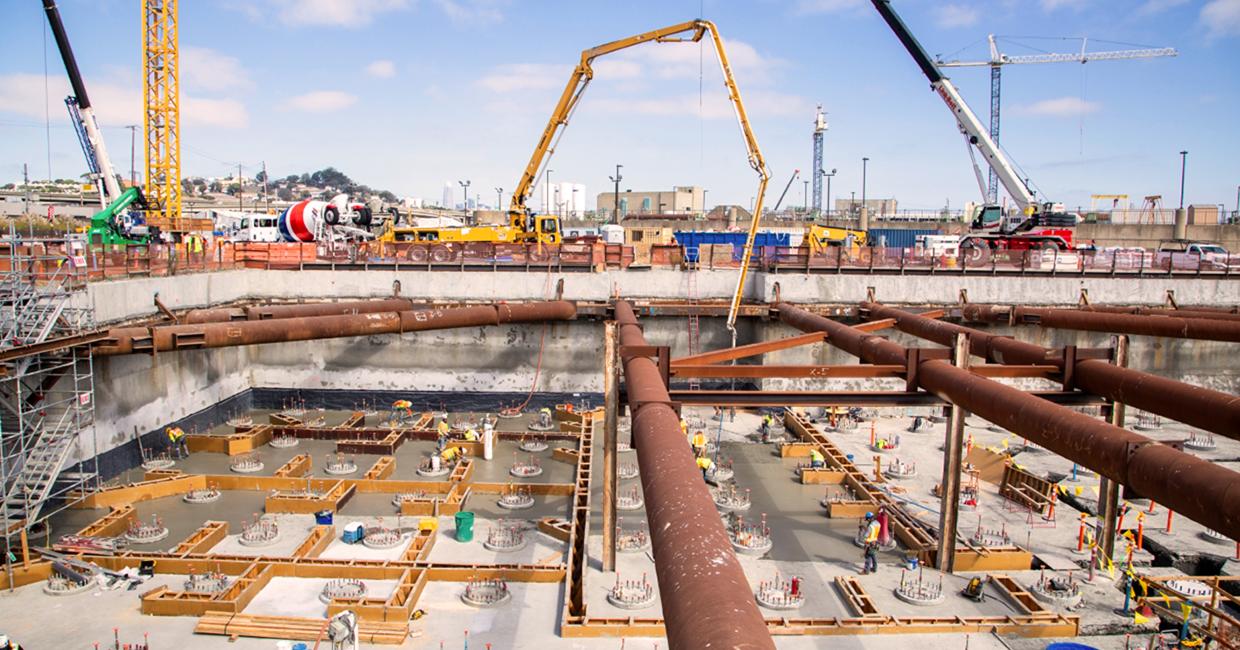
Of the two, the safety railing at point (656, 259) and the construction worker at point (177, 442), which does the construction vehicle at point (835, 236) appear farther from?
the construction worker at point (177, 442)

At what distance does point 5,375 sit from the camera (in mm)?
14508

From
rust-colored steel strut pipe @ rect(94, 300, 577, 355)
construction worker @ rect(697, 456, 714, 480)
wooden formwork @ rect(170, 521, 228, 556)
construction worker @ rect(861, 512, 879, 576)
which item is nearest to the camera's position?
construction worker @ rect(861, 512, 879, 576)

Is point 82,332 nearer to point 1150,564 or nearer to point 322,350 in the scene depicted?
point 322,350

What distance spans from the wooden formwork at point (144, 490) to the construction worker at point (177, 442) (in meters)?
2.31

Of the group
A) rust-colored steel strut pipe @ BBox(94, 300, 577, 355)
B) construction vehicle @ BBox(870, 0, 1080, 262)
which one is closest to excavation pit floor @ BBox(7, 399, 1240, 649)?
rust-colored steel strut pipe @ BBox(94, 300, 577, 355)

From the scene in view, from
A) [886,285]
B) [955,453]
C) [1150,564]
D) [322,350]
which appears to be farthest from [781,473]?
[322,350]

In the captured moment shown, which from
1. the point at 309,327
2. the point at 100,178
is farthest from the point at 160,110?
the point at 309,327

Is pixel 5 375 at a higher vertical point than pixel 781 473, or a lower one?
higher

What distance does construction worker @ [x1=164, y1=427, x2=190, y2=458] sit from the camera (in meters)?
21.2

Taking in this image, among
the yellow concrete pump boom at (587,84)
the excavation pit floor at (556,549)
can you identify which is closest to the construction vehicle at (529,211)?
the yellow concrete pump boom at (587,84)

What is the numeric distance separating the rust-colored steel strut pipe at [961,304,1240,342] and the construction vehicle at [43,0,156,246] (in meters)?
32.7

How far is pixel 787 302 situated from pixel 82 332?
69.2ft

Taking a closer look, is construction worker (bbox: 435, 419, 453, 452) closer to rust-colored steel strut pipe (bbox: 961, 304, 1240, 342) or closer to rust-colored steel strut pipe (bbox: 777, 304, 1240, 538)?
rust-colored steel strut pipe (bbox: 777, 304, 1240, 538)

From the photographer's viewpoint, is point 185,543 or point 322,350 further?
point 322,350
